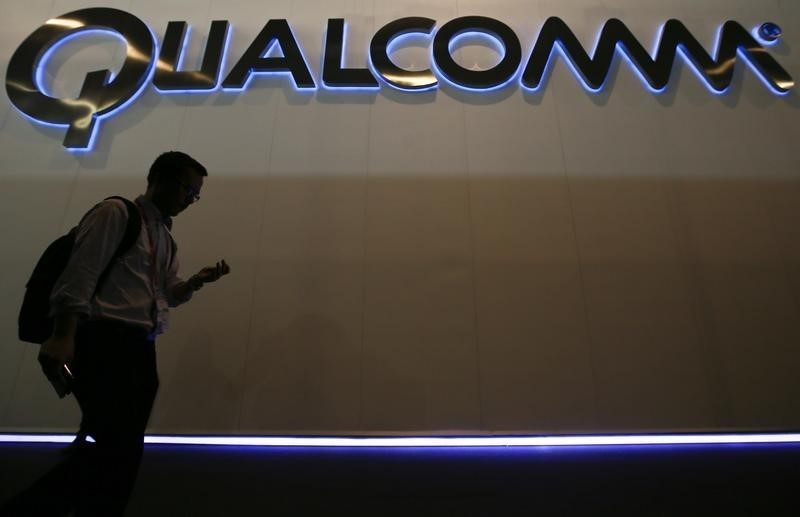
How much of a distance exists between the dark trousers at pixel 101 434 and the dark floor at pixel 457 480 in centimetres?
57

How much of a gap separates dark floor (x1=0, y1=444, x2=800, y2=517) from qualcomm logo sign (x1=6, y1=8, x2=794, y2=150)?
2.18m

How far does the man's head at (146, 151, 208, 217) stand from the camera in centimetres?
146

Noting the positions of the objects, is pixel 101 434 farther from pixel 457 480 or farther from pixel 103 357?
pixel 457 480

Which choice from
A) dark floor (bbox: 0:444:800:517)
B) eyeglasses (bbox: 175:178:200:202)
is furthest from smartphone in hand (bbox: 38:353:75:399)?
dark floor (bbox: 0:444:800:517)

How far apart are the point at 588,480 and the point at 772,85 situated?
9.82 feet

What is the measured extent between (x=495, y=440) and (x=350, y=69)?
8.12ft

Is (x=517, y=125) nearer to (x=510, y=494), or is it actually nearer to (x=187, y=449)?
(x=510, y=494)

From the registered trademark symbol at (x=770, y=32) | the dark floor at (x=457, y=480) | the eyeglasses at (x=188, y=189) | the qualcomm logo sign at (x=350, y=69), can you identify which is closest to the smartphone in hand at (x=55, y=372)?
the eyeglasses at (x=188, y=189)

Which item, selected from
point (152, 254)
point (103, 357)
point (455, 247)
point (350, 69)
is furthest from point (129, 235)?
point (350, 69)

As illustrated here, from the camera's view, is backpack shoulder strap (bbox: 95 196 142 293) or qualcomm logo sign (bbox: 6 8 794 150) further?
qualcomm logo sign (bbox: 6 8 794 150)

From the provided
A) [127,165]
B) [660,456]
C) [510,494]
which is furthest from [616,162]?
[127,165]

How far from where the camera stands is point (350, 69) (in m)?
3.00

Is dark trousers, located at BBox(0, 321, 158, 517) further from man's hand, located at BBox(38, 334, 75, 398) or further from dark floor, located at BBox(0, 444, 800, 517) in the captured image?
dark floor, located at BBox(0, 444, 800, 517)

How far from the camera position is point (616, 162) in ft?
8.96
